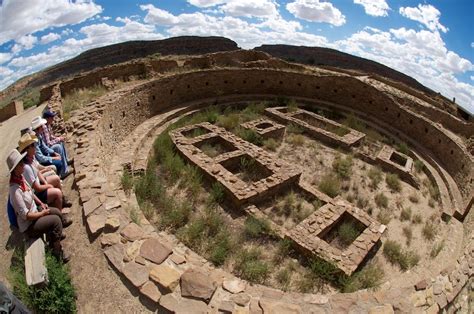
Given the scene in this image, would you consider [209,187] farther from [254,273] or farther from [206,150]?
[254,273]

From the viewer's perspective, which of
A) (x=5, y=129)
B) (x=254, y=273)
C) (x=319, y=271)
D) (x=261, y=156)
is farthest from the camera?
(x=5, y=129)

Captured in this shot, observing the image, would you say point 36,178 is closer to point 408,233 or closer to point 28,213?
point 28,213

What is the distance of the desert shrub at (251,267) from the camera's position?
541cm

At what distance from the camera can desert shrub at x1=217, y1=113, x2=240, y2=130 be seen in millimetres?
11966

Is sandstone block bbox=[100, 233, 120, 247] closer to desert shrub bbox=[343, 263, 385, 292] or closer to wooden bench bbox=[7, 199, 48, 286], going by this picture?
wooden bench bbox=[7, 199, 48, 286]

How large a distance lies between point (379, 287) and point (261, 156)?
491cm

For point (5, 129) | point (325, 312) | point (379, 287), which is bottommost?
point (5, 129)

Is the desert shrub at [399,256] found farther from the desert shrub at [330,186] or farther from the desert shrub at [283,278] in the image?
the desert shrub at [283,278]

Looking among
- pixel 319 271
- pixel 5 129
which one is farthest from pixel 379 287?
pixel 5 129

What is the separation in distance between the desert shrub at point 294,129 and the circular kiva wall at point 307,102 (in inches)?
130

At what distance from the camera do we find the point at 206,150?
10.1 m

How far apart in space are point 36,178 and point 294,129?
9.45 meters

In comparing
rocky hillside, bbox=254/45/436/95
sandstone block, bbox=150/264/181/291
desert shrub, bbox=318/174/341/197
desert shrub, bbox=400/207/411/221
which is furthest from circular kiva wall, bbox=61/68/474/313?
rocky hillside, bbox=254/45/436/95

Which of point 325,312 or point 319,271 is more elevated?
point 325,312
